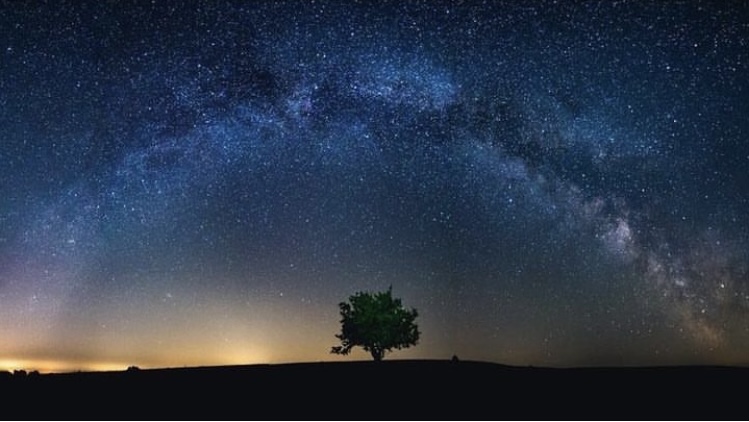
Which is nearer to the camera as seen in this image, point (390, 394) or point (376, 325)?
point (390, 394)

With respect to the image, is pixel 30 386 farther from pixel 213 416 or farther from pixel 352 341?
pixel 352 341

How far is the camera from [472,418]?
1521 centimetres

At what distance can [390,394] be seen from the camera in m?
18.7

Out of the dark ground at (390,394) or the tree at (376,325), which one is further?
the tree at (376,325)

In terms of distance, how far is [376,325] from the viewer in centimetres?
4403

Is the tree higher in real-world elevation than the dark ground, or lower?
higher

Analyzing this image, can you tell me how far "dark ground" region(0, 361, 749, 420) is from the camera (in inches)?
625

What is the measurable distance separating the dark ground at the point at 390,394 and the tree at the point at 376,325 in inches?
773

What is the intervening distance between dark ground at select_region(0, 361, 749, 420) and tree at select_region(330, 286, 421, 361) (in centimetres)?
1963

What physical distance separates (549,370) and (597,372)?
1.99m

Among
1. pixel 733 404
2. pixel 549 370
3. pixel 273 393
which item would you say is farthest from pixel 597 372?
pixel 273 393

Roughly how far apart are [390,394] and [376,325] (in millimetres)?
25488

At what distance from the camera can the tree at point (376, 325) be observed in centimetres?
4394

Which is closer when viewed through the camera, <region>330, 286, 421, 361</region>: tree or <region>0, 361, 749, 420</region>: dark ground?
<region>0, 361, 749, 420</region>: dark ground
